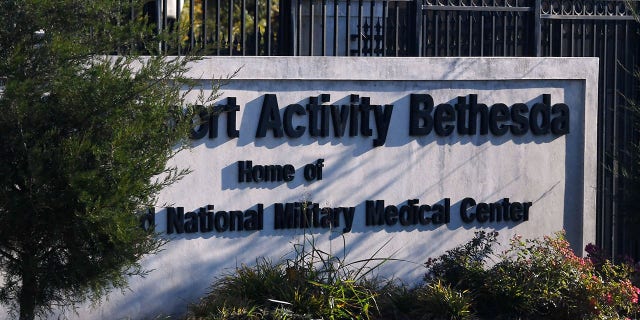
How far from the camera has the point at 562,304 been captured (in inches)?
301

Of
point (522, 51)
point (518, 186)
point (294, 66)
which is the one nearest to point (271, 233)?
point (294, 66)

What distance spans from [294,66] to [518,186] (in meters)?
2.43

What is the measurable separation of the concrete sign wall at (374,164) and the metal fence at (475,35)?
47 cm

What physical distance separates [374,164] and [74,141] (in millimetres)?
3489

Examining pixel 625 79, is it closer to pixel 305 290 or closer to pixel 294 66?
pixel 294 66

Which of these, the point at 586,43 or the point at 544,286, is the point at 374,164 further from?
the point at 586,43

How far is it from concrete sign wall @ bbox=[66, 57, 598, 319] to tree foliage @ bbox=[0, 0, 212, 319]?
168 cm

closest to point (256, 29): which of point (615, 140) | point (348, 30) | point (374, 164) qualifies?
point (348, 30)

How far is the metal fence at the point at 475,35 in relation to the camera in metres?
8.66

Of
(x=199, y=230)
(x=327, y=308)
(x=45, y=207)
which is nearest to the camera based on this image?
(x=45, y=207)

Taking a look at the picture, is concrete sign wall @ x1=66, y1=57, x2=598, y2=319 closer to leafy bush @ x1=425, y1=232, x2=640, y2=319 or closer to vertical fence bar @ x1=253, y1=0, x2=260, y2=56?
vertical fence bar @ x1=253, y1=0, x2=260, y2=56

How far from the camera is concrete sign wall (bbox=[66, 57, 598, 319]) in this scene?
8.05 m

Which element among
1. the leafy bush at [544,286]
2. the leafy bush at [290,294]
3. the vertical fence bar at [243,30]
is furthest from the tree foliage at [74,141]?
the leafy bush at [544,286]

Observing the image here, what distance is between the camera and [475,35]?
9.42m
